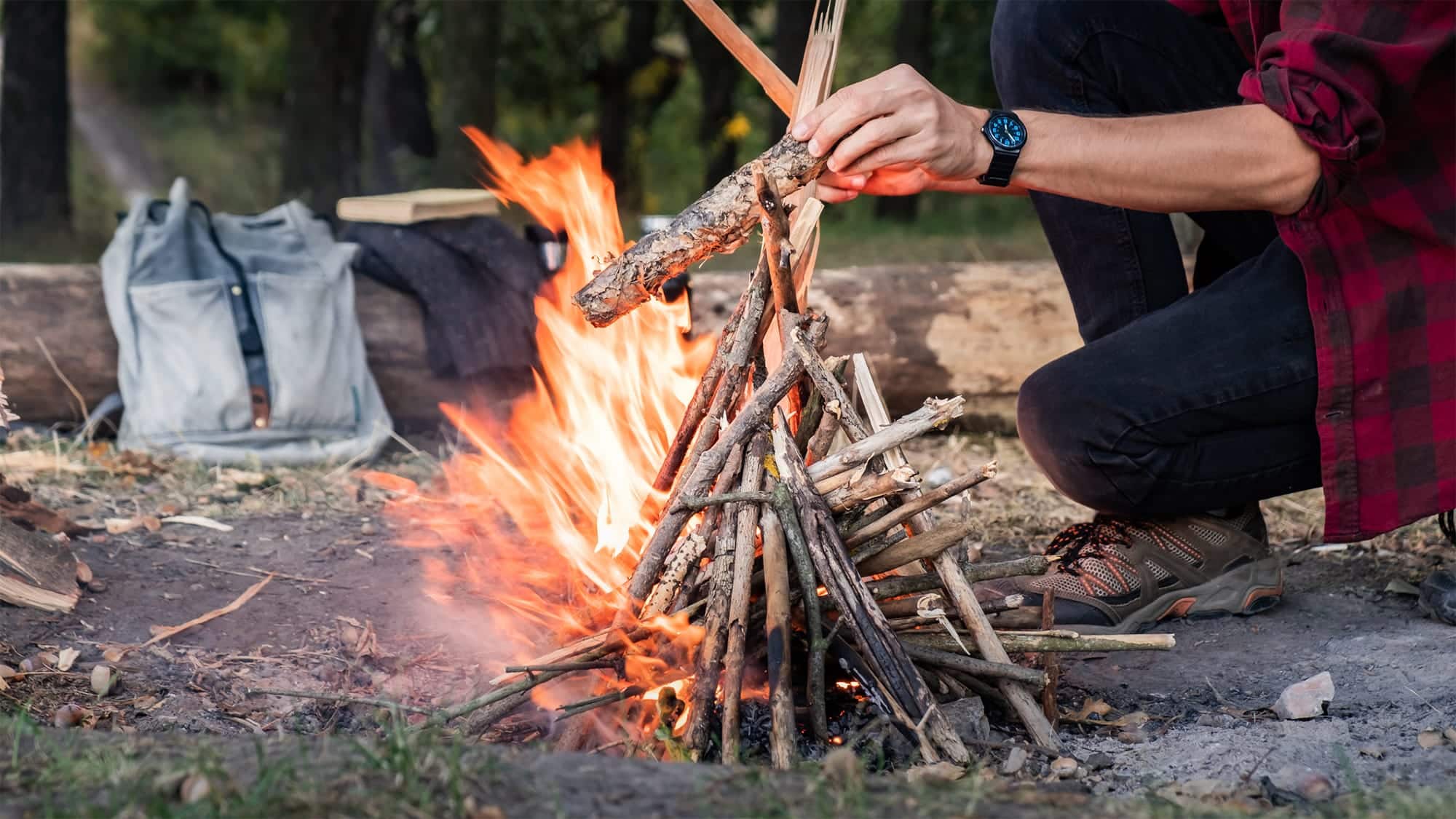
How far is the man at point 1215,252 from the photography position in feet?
7.22

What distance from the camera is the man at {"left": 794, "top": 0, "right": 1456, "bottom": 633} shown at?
7.22ft

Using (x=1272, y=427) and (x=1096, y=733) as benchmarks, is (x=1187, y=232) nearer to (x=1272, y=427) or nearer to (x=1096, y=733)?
(x=1272, y=427)

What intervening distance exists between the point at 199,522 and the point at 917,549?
2197 mm

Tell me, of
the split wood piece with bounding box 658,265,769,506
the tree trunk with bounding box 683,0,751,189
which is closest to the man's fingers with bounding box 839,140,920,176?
the split wood piece with bounding box 658,265,769,506

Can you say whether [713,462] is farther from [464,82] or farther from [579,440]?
[464,82]

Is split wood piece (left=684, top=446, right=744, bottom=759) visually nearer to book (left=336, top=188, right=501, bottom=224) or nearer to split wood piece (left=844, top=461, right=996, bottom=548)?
split wood piece (left=844, top=461, right=996, bottom=548)

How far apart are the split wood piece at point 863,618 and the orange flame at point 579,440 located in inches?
15.4

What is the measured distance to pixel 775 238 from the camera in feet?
7.47

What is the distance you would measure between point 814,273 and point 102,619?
272 centimetres

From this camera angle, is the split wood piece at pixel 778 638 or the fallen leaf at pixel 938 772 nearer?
the fallen leaf at pixel 938 772

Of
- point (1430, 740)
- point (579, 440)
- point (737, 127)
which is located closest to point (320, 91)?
point (737, 127)

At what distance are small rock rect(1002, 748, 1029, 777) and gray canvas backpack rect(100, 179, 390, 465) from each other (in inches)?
114

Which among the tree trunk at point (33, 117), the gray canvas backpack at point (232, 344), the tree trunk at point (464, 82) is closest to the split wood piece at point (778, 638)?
the gray canvas backpack at point (232, 344)

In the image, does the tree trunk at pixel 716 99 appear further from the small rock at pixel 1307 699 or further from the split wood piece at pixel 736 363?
the small rock at pixel 1307 699
